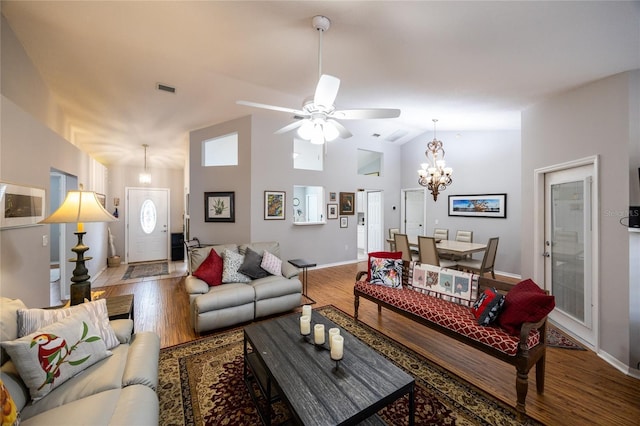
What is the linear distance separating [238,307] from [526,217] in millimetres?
4163

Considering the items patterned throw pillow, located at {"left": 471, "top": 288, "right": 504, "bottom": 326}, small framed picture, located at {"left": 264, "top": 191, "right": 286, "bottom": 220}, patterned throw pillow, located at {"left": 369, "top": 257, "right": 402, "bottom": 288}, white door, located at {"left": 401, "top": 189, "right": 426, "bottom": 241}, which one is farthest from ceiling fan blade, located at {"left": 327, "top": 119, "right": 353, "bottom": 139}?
white door, located at {"left": 401, "top": 189, "right": 426, "bottom": 241}

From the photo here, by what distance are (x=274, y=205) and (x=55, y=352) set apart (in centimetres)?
382

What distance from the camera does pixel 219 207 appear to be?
5.05 m

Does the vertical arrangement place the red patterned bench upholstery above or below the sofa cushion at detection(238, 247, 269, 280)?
below

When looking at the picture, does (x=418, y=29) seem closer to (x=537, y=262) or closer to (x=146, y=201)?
(x=537, y=262)

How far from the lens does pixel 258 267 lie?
11.3 ft

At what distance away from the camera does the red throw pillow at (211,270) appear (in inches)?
124

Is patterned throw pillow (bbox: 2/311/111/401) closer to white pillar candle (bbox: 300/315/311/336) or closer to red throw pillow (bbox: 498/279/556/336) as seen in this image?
white pillar candle (bbox: 300/315/311/336)

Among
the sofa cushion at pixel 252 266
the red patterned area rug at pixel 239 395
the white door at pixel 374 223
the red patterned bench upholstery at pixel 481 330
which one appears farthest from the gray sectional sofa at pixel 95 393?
the white door at pixel 374 223

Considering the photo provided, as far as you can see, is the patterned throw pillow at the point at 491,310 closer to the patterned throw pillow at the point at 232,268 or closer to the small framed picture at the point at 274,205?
the patterned throw pillow at the point at 232,268

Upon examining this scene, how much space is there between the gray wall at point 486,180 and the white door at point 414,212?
0.29 meters

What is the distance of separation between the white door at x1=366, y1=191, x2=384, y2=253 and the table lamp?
5.95 meters

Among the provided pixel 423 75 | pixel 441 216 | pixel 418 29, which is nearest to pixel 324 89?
pixel 418 29

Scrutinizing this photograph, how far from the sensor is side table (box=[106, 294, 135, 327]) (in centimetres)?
212
